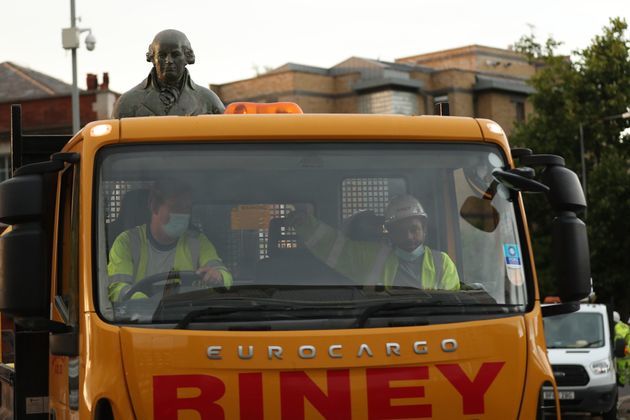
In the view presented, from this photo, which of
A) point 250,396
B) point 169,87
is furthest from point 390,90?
point 250,396

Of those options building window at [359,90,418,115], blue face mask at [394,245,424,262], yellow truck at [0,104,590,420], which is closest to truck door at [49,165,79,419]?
yellow truck at [0,104,590,420]

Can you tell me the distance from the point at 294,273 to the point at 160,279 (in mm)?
552

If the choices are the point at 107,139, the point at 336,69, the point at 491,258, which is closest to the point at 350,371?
the point at 491,258

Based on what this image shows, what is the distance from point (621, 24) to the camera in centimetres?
4797

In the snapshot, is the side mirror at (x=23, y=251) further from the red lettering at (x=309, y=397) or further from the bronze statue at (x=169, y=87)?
the bronze statue at (x=169, y=87)

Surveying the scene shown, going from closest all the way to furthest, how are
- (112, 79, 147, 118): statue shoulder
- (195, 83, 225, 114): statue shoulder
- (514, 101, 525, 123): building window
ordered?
(112, 79, 147, 118): statue shoulder < (195, 83, 225, 114): statue shoulder < (514, 101, 525, 123): building window

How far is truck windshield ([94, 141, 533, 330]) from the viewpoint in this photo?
5.70 metres

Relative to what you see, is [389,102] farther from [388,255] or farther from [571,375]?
[388,255]

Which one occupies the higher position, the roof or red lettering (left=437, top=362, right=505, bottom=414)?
the roof

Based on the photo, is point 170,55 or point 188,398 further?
point 170,55

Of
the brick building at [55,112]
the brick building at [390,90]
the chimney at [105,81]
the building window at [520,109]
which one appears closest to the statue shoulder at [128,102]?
the brick building at [55,112]

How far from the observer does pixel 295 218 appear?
5918 millimetres

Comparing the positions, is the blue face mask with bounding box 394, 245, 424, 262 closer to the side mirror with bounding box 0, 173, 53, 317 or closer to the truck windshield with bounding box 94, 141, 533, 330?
the truck windshield with bounding box 94, 141, 533, 330

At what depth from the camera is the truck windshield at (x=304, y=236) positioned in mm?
5699
